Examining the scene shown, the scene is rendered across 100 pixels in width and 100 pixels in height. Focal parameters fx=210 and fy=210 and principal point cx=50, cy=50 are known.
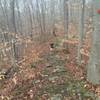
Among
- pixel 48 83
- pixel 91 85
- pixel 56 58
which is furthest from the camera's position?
pixel 56 58

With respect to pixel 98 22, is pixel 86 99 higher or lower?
lower

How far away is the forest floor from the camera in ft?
18.6

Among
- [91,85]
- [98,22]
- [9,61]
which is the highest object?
[98,22]

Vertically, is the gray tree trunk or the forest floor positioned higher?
the gray tree trunk

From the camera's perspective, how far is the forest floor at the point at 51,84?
5.68 m

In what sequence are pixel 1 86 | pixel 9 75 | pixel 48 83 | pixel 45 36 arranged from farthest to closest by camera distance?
pixel 45 36, pixel 9 75, pixel 1 86, pixel 48 83

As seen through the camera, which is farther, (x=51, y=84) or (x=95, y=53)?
(x=51, y=84)

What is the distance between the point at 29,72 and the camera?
786cm

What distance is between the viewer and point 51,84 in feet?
20.9

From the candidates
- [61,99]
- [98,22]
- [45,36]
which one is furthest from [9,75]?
[45,36]

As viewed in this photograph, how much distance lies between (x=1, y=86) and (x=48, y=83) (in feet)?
6.52

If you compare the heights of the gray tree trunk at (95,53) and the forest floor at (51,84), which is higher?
the gray tree trunk at (95,53)

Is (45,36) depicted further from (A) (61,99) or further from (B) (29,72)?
(A) (61,99)

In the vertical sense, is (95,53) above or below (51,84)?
above
